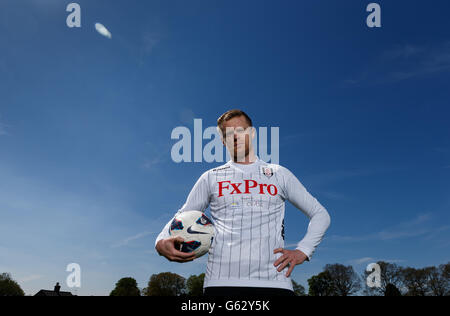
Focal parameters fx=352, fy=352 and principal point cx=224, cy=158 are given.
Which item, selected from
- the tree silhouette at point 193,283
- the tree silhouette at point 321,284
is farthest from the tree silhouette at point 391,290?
the tree silhouette at point 193,283

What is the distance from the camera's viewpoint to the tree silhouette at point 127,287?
10656 cm

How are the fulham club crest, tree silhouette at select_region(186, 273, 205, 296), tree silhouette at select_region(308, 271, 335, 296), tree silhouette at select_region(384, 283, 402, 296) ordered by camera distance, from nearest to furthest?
the fulham club crest
tree silhouette at select_region(384, 283, 402, 296)
tree silhouette at select_region(308, 271, 335, 296)
tree silhouette at select_region(186, 273, 205, 296)

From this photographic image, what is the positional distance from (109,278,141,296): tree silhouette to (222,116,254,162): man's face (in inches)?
4361

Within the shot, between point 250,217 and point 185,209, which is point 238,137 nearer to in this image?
point 250,217

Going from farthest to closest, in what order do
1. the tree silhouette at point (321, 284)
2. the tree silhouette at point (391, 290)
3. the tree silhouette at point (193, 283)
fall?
the tree silhouette at point (193, 283) < the tree silhouette at point (321, 284) < the tree silhouette at point (391, 290)

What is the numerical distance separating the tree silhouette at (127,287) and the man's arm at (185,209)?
4335 inches

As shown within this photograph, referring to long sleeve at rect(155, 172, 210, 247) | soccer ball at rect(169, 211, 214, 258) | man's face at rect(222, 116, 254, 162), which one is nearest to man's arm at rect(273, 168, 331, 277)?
man's face at rect(222, 116, 254, 162)

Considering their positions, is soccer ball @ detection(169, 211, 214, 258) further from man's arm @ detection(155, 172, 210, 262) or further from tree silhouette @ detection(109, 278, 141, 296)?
tree silhouette @ detection(109, 278, 141, 296)

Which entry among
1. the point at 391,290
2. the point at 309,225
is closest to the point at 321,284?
the point at 391,290

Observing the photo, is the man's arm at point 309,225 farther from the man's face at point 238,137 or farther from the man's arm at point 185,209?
the man's arm at point 185,209

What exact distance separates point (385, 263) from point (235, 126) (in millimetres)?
86140

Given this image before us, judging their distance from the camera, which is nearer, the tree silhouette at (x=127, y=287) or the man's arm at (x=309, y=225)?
the man's arm at (x=309, y=225)

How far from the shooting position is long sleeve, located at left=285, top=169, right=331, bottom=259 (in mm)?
6074
